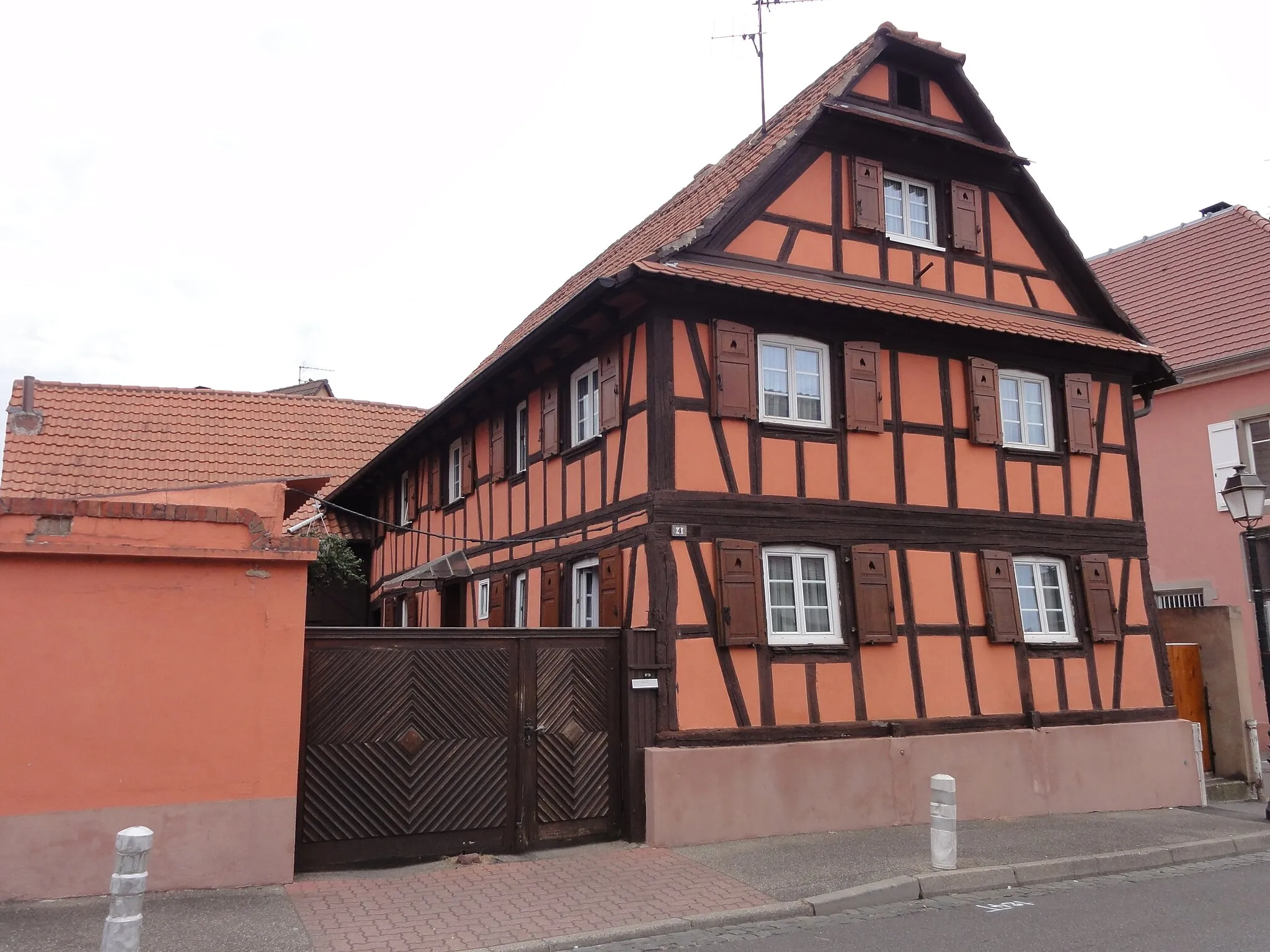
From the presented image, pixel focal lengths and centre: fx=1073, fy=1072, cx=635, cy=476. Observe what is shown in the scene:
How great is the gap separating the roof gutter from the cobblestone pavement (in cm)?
549

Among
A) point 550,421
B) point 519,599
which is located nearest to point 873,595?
point 550,421

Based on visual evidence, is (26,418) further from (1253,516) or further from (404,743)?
(1253,516)

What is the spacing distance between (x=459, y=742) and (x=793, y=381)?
5341mm

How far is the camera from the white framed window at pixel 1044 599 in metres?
13.1

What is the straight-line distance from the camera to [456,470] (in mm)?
17703

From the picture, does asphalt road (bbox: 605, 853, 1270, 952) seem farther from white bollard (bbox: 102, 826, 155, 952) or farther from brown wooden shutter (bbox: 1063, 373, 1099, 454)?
brown wooden shutter (bbox: 1063, 373, 1099, 454)

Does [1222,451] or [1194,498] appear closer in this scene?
[1222,451]

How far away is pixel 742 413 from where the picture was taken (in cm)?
1137

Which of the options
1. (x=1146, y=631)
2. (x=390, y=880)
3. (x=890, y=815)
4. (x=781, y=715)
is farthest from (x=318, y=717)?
(x=1146, y=631)

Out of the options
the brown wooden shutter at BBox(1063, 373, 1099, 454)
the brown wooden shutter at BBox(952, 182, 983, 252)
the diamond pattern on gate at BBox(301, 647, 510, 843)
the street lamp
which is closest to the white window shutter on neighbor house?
the brown wooden shutter at BBox(1063, 373, 1099, 454)

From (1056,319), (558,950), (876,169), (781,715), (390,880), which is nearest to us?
(558,950)

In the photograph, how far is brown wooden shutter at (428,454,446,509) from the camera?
18141 millimetres

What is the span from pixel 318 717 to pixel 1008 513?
8409 millimetres

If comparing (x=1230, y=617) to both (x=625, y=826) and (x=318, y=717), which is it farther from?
(x=318, y=717)
